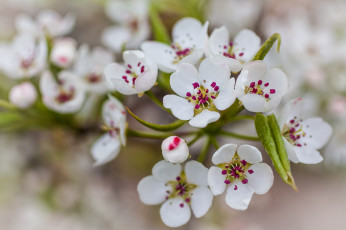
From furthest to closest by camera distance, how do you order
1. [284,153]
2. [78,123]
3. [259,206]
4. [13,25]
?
[13,25]
[259,206]
[78,123]
[284,153]

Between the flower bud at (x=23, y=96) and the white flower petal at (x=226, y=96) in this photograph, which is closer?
the white flower petal at (x=226, y=96)

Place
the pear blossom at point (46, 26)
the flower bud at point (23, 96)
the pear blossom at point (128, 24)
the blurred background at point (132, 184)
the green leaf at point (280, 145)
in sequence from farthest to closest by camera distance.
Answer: the blurred background at point (132, 184)
the pear blossom at point (128, 24)
the pear blossom at point (46, 26)
the flower bud at point (23, 96)
the green leaf at point (280, 145)

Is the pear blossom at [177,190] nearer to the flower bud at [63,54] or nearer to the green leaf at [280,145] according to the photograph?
the green leaf at [280,145]

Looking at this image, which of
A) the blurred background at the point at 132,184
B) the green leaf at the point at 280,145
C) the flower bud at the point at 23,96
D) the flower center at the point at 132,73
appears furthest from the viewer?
the blurred background at the point at 132,184

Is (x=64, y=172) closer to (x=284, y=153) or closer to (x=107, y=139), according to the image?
(x=107, y=139)

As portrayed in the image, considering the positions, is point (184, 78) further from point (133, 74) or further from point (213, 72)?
point (133, 74)

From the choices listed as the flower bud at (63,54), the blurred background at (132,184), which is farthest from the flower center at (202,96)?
the blurred background at (132,184)

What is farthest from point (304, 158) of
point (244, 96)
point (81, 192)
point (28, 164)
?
point (28, 164)

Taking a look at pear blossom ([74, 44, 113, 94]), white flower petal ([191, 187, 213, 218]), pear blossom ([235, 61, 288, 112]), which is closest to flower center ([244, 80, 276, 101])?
pear blossom ([235, 61, 288, 112])
